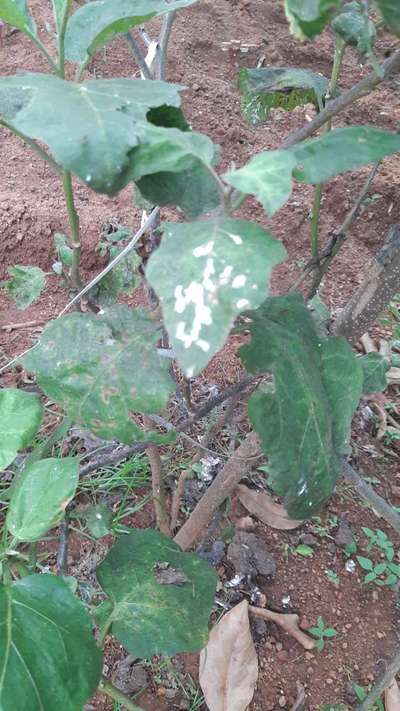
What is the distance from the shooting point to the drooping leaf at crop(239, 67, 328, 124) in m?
0.82

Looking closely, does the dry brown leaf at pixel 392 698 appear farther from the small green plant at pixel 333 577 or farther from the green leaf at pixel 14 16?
the green leaf at pixel 14 16

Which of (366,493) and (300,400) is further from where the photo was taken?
(366,493)

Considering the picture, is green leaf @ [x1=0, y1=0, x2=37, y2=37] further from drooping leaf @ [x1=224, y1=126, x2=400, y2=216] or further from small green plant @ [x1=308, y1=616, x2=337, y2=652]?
small green plant @ [x1=308, y1=616, x2=337, y2=652]

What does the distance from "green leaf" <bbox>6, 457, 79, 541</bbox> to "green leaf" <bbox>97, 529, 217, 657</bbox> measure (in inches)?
6.4

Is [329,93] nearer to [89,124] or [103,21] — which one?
[103,21]

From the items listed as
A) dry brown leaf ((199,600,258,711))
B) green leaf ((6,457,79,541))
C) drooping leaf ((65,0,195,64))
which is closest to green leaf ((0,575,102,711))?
green leaf ((6,457,79,541))

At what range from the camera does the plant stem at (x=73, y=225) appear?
70 cm

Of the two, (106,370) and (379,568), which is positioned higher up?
(106,370)

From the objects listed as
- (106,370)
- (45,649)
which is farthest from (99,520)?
(106,370)

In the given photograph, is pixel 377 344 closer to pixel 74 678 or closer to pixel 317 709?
pixel 317 709

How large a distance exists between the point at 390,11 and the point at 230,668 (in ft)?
3.46

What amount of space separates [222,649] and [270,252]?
36.0 inches

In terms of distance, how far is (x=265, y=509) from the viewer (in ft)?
5.02

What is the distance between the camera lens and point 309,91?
864 mm
